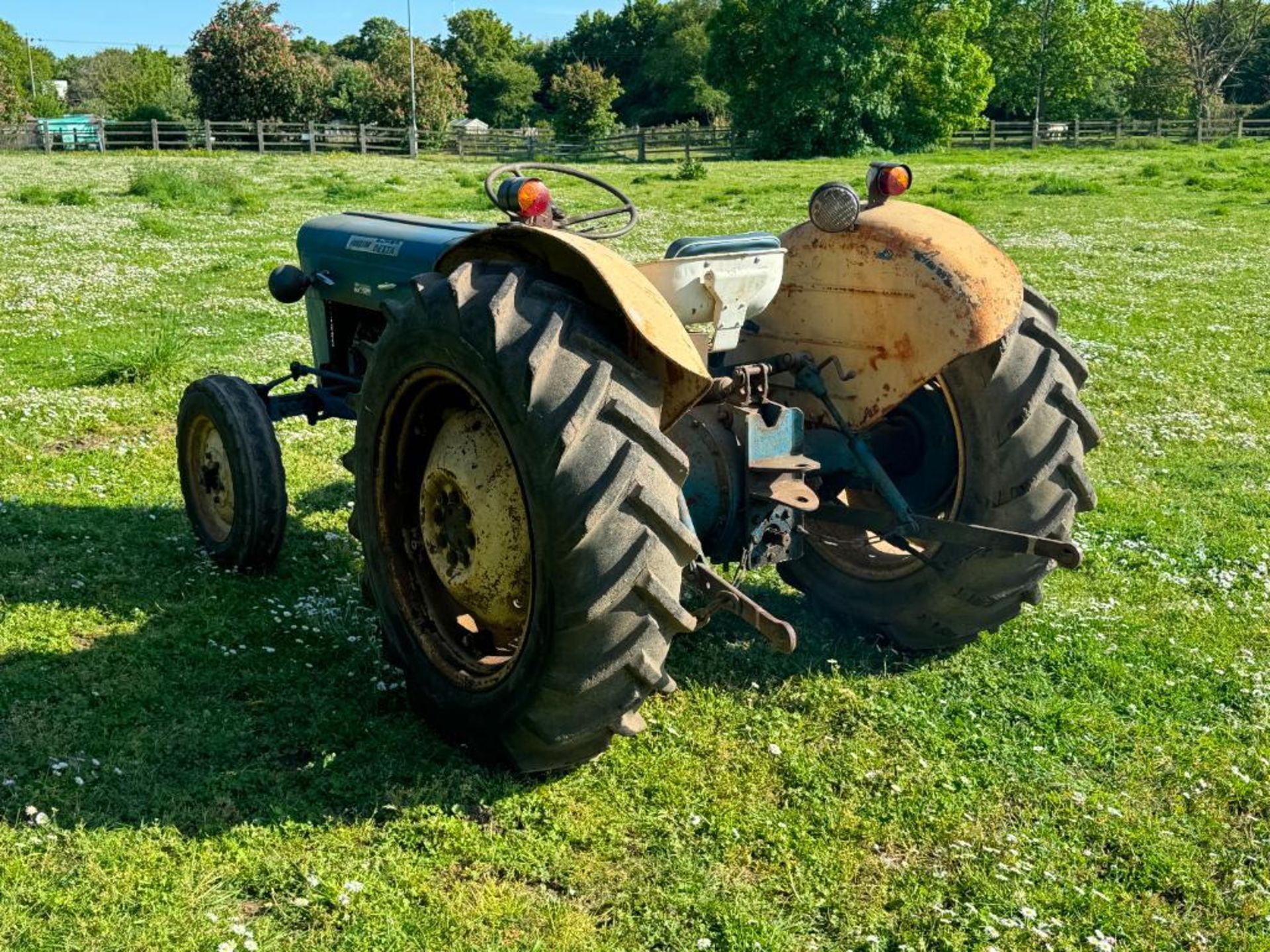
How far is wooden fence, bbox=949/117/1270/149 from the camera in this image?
51.0 metres

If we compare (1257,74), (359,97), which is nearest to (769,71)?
(359,97)

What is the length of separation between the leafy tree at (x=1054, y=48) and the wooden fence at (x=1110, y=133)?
937 centimetres

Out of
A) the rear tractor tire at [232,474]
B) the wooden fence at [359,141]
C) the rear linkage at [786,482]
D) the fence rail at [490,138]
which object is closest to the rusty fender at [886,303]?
the rear linkage at [786,482]

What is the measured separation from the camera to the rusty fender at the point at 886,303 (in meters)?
4.22

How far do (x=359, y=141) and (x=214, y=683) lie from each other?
47.8m

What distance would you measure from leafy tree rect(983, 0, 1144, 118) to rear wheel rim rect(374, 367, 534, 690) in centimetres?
6612

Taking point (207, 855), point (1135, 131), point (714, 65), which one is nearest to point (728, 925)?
point (207, 855)

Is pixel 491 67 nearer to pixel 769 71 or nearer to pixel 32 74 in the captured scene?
pixel 32 74

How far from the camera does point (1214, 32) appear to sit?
65000mm

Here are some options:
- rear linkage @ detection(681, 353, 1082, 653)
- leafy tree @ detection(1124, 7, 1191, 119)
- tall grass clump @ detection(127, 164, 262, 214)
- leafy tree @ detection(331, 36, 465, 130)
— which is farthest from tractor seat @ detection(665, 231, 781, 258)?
leafy tree @ detection(1124, 7, 1191, 119)

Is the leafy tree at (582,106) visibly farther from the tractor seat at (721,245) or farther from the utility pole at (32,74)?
the tractor seat at (721,245)

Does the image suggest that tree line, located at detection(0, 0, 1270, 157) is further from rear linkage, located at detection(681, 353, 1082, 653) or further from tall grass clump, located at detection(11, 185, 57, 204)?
rear linkage, located at detection(681, 353, 1082, 653)

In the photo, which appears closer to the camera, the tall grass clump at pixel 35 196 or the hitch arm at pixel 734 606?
the hitch arm at pixel 734 606

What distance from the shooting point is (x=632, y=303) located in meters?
3.34
